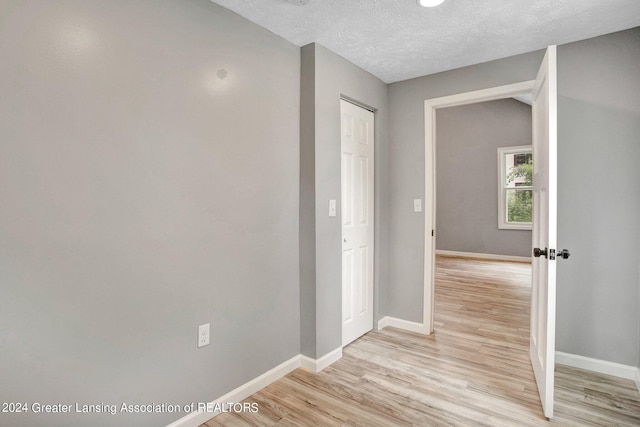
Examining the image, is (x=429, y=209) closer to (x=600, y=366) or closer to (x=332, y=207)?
(x=332, y=207)

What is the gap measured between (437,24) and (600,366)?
262cm

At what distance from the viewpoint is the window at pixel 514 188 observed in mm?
6570

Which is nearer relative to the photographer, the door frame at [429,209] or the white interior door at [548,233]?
the white interior door at [548,233]

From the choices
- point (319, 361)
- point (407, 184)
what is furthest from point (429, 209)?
point (319, 361)

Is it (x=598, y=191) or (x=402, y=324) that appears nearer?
(x=598, y=191)

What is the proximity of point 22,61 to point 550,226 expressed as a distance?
2483 millimetres

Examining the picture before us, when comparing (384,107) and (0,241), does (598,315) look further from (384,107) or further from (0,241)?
(0,241)

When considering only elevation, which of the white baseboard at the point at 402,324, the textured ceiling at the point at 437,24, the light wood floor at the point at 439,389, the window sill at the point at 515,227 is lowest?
the light wood floor at the point at 439,389

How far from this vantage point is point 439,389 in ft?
7.13

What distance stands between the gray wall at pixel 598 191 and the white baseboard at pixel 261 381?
178cm

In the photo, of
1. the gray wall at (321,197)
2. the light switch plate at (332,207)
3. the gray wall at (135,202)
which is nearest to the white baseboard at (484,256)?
the gray wall at (321,197)

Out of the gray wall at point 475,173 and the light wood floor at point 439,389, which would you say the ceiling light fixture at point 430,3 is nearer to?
the light wood floor at point 439,389

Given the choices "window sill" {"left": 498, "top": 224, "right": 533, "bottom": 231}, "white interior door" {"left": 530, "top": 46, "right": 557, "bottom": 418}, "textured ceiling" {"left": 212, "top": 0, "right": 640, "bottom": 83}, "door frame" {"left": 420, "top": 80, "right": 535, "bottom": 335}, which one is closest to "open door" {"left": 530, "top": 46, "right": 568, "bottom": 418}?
"white interior door" {"left": 530, "top": 46, "right": 557, "bottom": 418}

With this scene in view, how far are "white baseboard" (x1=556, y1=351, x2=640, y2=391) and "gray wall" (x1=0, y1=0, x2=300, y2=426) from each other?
215 centimetres
